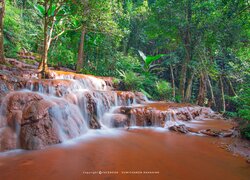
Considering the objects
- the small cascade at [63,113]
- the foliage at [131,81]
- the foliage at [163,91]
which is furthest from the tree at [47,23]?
the foliage at [163,91]

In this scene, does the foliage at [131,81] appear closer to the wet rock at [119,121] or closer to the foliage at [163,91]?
the foliage at [163,91]

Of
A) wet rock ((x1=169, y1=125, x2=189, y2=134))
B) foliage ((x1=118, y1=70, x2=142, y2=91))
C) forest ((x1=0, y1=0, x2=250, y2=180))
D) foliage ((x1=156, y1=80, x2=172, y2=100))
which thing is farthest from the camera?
foliage ((x1=156, y1=80, x2=172, y2=100))

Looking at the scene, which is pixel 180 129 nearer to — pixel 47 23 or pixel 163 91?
pixel 47 23

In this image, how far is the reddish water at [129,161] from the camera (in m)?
3.25

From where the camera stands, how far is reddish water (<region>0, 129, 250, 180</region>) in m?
3.25

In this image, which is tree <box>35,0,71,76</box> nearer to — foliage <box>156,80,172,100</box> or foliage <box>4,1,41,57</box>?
foliage <box>4,1,41,57</box>

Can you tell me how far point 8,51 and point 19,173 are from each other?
385 inches

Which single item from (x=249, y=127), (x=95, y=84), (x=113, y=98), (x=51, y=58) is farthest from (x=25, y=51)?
(x=249, y=127)

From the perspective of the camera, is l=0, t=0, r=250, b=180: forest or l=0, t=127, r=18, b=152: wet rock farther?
l=0, t=127, r=18, b=152: wet rock

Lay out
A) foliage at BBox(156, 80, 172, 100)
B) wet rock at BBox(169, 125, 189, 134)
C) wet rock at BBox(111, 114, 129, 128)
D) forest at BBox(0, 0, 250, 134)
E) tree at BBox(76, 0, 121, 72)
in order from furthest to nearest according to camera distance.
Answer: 1. foliage at BBox(156, 80, 172, 100)
2. forest at BBox(0, 0, 250, 134)
3. tree at BBox(76, 0, 121, 72)
4. wet rock at BBox(111, 114, 129, 128)
5. wet rock at BBox(169, 125, 189, 134)

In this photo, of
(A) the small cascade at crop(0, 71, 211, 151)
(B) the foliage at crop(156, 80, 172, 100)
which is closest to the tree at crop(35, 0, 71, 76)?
(A) the small cascade at crop(0, 71, 211, 151)

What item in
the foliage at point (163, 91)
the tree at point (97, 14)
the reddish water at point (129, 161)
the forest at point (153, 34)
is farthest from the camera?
the foliage at point (163, 91)

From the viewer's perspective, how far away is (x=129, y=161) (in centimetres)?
384

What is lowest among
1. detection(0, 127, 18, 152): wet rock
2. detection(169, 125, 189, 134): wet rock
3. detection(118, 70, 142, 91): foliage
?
detection(169, 125, 189, 134): wet rock
